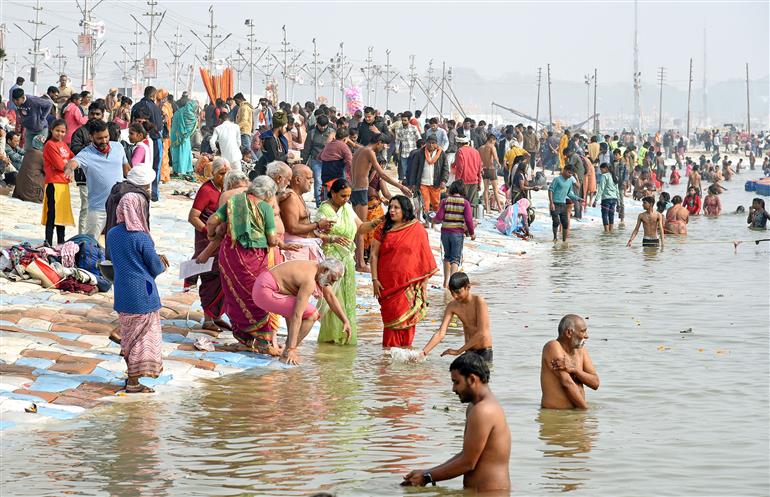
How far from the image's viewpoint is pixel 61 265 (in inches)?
523

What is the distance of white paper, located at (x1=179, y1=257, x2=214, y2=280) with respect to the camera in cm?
1145

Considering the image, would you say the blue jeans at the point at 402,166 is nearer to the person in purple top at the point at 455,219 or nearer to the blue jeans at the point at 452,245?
the blue jeans at the point at 452,245

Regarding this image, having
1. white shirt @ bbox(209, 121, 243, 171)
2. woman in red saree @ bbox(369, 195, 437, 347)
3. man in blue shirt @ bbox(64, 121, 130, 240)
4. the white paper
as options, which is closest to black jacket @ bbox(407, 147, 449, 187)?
white shirt @ bbox(209, 121, 243, 171)

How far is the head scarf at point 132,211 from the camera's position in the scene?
9.16 meters

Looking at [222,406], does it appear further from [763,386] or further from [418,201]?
[418,201]

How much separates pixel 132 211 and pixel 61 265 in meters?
4.43

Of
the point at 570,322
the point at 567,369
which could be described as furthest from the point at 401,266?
the point at 570,322

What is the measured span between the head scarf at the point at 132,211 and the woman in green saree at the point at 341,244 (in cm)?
255

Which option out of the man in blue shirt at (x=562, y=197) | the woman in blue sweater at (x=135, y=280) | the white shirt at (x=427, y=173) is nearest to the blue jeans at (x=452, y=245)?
the white shirt at (x=427, y=173)

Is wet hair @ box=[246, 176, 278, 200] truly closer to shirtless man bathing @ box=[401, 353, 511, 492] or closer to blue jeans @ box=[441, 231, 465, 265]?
shirtless man bathing @ box=[401, 353, 511, 492]

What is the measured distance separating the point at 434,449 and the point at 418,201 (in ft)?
44.1

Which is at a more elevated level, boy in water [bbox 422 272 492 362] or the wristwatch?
boy in water [bbox 422 272 492 362]

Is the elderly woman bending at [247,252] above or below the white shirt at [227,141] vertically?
below

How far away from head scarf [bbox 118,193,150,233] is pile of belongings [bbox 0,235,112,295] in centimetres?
369
